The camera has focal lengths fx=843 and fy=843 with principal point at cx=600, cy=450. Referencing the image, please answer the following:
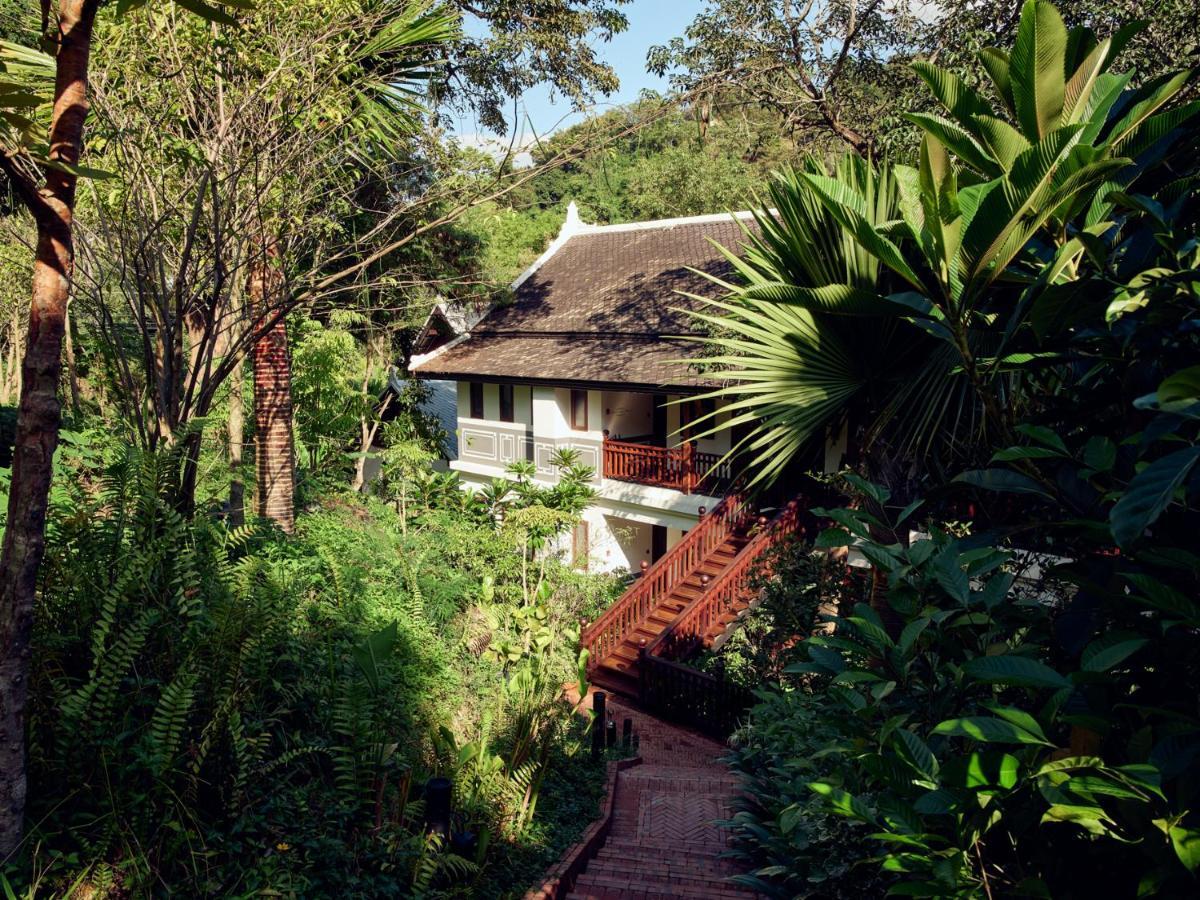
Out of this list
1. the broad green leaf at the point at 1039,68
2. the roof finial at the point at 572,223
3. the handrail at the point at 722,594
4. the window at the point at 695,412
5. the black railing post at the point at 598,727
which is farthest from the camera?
the roof finial at the point at 572,223

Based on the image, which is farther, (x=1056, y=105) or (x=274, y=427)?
(x=274, y=427)

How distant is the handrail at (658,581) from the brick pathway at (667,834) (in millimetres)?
2446

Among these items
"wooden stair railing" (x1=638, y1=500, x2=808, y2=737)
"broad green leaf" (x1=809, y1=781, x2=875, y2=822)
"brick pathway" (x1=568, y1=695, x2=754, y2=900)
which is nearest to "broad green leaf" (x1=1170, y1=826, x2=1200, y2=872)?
"broad green leaf" (x1=809, y1=781, x2=875, y2=822)

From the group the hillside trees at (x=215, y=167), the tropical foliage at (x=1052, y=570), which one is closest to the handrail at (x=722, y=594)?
the hillside trees at (x=215, y=167)

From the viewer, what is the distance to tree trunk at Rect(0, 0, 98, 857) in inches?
134

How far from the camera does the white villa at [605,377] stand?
16219 millimetres

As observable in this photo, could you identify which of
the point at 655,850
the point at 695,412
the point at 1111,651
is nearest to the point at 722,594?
the point at 695,412

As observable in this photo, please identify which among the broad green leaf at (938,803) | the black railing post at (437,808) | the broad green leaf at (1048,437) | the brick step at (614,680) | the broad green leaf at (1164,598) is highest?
the broad green leaf at (1048,437)

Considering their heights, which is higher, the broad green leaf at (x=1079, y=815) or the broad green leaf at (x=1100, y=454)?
the broad green leaf at (x=1100, y=454)

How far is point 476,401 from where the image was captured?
21.4 metres

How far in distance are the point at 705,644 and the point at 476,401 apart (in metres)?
10.6

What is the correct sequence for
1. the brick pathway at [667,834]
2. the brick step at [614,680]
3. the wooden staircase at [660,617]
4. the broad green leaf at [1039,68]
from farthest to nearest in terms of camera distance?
the wooden staircase at [660,617], the brick step at [614,680], the brick pathway at [667,834], the broad green leaf at [1039,68]

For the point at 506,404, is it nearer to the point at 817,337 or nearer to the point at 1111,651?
the point at 817,337

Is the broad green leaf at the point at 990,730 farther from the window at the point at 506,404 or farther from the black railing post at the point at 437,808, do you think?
the window at the point at 506,404
